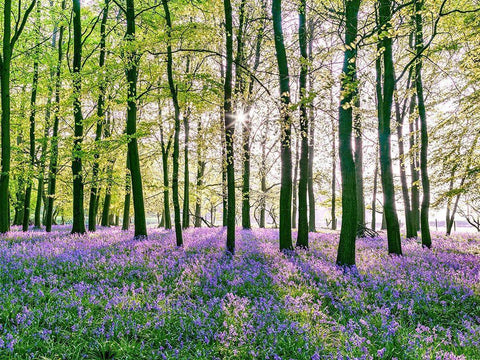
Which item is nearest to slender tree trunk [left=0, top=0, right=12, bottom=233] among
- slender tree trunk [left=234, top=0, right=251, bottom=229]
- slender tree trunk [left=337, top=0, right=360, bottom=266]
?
slender tree trunk [left=234, top=0, right=251, bottom=229]

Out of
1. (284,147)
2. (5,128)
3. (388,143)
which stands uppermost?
(5,128)

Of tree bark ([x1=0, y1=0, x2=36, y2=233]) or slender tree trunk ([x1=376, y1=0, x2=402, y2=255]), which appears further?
tree bark ([x1=0, y1=0, x2=36, y2=233])

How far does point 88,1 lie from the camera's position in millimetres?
17109

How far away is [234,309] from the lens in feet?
16.5

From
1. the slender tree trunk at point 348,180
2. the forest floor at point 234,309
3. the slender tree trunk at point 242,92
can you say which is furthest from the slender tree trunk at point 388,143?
the slender tree trunk at point 242,92

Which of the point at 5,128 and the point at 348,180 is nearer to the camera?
the point at 348,180

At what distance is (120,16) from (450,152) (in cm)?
1844

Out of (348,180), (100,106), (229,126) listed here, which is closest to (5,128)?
(100,106)

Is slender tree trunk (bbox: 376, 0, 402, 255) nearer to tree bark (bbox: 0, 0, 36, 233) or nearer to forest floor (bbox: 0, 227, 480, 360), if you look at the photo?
forest floor (bbox: 0, 227, 480, 360)

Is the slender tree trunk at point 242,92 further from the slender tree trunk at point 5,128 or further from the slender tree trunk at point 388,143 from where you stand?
the slender tree trunk at point 5,128

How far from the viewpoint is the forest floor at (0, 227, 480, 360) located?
3953 mm

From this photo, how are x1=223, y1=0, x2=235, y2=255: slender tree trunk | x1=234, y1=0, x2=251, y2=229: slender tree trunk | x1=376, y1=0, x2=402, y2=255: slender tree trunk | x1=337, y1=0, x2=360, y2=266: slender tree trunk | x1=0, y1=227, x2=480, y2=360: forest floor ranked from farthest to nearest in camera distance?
x1=234, y1=0, x2=251, y2=229: slender tree trunk, x1=376, y1=0, x2=402, y2=255: slender tree trunk, x1=223, y1=0, x2=235, y2=255: slender tree trunk, x1=337, y1=0, x2=360, y2=266: slender tree trunk, x1=0, y1=227, x2=480, y2=360: forest floor

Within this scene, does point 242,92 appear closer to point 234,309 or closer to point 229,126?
point 229,126

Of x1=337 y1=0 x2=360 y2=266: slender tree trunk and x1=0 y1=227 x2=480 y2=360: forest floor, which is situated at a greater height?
x1=337 y1=0 x2=360 y2=266: slender tree trunk
